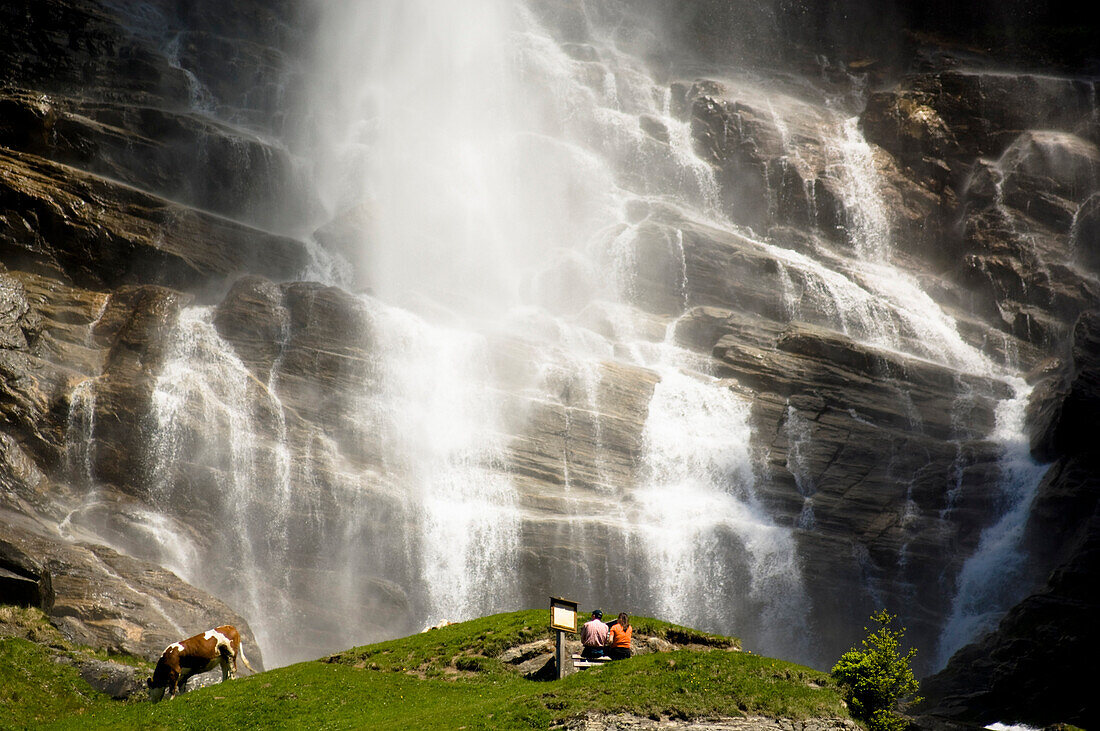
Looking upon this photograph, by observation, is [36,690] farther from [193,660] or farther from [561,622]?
[561,622]

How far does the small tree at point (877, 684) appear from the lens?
1917 centimetres

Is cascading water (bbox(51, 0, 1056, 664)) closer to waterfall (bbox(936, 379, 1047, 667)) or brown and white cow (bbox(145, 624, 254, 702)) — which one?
waterfall (bbox(936, 379, 1047, 667))

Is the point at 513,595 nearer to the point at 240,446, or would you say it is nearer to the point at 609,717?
the point at 240,446

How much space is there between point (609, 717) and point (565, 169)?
5763cm

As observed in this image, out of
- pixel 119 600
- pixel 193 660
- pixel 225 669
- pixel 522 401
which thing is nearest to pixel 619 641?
pixel 225 669

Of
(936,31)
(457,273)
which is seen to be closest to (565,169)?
(457,273)

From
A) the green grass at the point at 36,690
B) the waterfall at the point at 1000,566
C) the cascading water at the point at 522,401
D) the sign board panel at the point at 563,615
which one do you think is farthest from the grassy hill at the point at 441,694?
the waterfall at the point at 1000,566

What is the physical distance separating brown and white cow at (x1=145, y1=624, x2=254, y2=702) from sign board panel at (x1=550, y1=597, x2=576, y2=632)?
8297 millimetres

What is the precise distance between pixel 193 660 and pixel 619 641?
10222 mm

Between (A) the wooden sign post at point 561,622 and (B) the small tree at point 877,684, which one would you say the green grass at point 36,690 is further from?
(B) the small tree at point 877,684

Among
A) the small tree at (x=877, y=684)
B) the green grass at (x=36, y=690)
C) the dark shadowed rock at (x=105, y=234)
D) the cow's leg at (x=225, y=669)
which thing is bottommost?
the green grass at (x=36, y=690)

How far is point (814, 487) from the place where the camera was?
1874 inches

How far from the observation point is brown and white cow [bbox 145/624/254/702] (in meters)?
21.2

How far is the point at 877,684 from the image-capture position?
63.8ft
